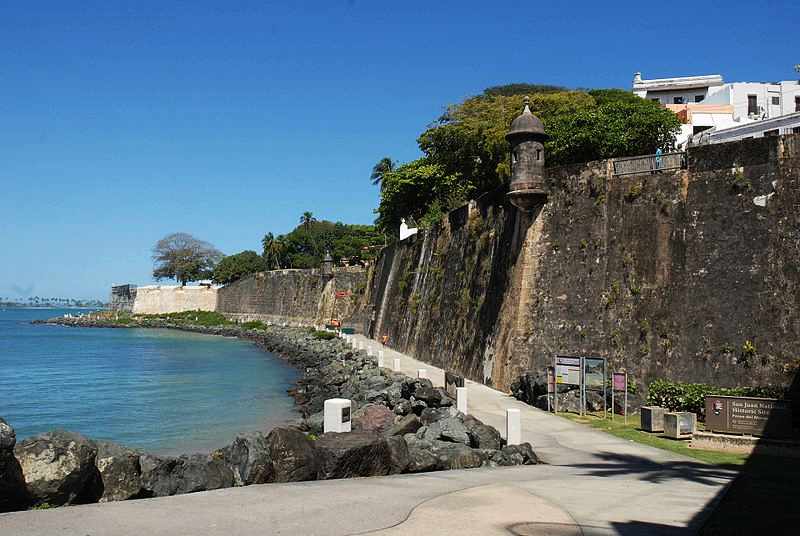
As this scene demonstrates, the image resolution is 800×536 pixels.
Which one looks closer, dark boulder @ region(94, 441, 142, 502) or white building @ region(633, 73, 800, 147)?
dark boulder @ region(94, 441, 142, 502)

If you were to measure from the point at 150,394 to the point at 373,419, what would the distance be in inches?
831

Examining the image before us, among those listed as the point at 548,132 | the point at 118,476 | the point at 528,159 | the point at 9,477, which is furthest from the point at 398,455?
the point at 548,132

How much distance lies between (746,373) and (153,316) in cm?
10821

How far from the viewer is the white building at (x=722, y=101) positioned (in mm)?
52062

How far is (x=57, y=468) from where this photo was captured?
8.80m

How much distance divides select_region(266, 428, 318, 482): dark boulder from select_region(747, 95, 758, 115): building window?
5739 centimetres

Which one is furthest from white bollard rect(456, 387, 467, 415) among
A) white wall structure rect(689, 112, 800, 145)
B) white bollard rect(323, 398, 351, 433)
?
white wall structure rect(689, 112, 800, 145)

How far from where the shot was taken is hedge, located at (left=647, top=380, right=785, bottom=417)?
59.3 feet

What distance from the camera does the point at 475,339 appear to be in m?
28.6

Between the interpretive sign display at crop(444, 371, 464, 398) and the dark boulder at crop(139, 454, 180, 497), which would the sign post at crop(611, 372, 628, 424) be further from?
the dark boulder at crop(139, 454, 180, 497)

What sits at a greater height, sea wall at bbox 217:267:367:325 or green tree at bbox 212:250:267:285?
green tree at bbox 212:250:267:285

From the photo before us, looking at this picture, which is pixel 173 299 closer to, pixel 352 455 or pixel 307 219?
pixel 307 219

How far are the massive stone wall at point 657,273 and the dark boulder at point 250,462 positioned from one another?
562 inches

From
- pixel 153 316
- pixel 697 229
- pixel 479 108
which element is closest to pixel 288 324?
pixel 153 316
